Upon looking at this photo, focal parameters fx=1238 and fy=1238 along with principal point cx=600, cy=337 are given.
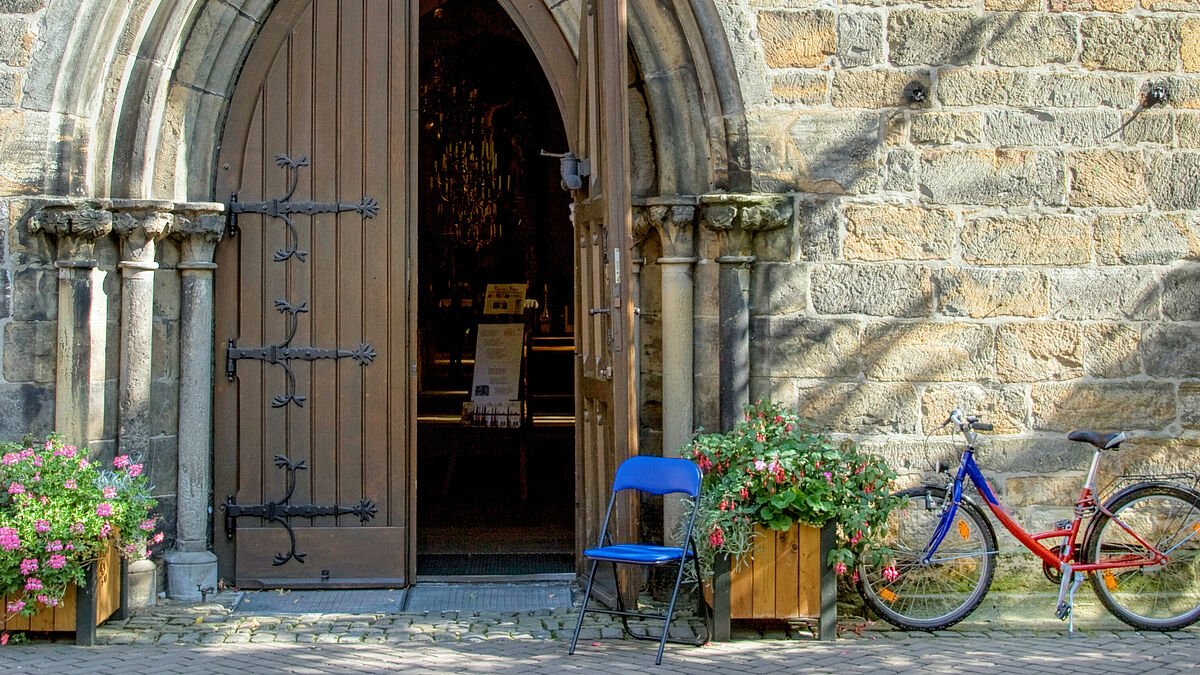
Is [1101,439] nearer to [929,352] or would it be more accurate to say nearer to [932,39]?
[929,352]

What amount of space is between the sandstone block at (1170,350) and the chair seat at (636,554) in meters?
2.45

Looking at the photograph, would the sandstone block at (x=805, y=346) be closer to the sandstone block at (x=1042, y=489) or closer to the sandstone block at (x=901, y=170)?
the sandstone block at (x=901, y=170)

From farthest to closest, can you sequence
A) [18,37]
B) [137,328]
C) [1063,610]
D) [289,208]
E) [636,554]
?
[289,208] < [137,328] < [18,37] < [1063,610] < [636,554]

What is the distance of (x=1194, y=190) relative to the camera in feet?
19.0

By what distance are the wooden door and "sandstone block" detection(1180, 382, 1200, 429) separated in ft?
12.1

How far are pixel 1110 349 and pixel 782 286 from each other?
157cm

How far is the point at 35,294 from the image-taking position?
5.50 m

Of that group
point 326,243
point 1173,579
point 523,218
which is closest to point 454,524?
point 326,243

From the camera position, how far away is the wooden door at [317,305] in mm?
6039

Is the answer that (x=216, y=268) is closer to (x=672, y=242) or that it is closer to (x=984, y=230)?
(x=672, y=242)

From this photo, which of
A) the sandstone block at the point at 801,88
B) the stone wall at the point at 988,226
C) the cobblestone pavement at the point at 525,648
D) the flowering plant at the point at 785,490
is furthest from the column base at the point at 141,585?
the sandstone block at the point at 801,88

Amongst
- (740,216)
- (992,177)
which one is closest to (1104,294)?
(992,177)

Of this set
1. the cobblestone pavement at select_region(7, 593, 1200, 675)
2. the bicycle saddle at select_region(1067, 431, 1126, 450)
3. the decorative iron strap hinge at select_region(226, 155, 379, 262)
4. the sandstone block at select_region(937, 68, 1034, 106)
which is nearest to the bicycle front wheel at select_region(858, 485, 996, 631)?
the cobblestone pavement at select_region(7, 593, 1200, 675)

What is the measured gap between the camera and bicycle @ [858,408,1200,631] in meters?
5.32
